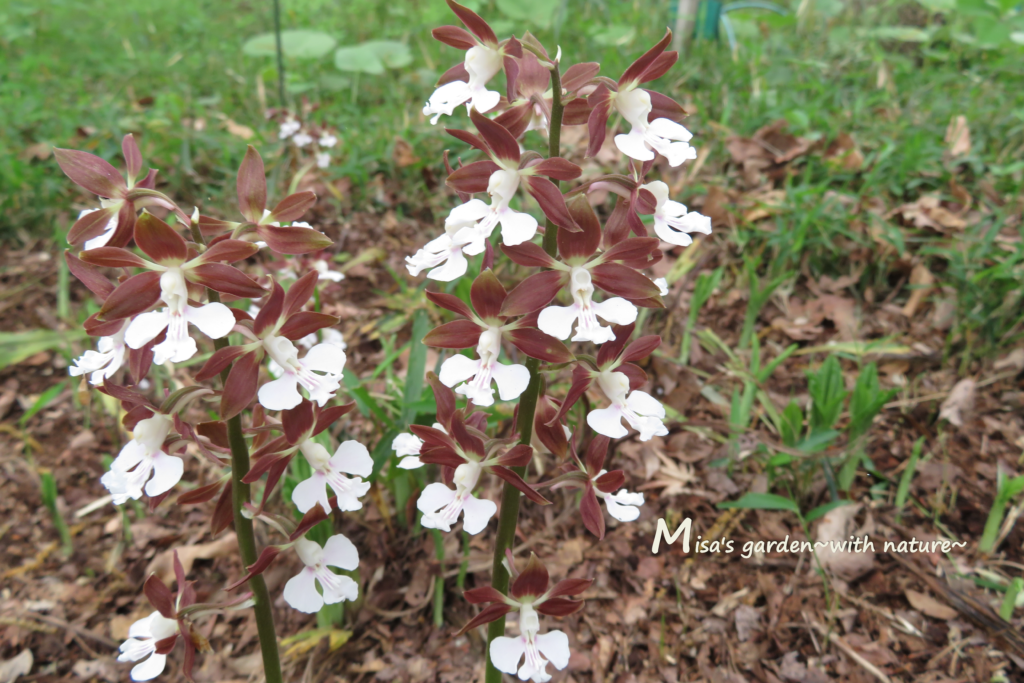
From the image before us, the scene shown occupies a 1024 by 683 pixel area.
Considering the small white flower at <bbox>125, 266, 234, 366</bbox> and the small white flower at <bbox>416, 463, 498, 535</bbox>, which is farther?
the small white flower at <bbox>416, 463, 498, 535</bbox>

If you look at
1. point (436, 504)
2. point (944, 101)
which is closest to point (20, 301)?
point (436, 504)

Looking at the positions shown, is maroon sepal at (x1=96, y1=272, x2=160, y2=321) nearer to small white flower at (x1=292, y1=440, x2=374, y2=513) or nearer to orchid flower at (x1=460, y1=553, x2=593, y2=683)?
small white flower at (x1=292, y1=440, x2=374, y2=513)

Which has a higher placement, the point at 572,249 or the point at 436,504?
the point at 572,249

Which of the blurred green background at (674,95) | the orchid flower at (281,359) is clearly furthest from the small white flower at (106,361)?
the blurred green background at (674,95)

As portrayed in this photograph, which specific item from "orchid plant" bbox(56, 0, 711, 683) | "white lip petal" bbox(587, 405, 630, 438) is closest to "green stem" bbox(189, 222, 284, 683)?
"orchid plant" bbox(56, 0, 711, 683)

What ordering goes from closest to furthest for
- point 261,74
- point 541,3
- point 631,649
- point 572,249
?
point 572,249, point 631,649, point 541,3, point 261,74

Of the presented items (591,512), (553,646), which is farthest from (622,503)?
(553,646)

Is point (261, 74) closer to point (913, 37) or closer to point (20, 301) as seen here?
point (20, 301)

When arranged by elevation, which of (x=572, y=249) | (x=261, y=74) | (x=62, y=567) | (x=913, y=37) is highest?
(x=572, y=249)
